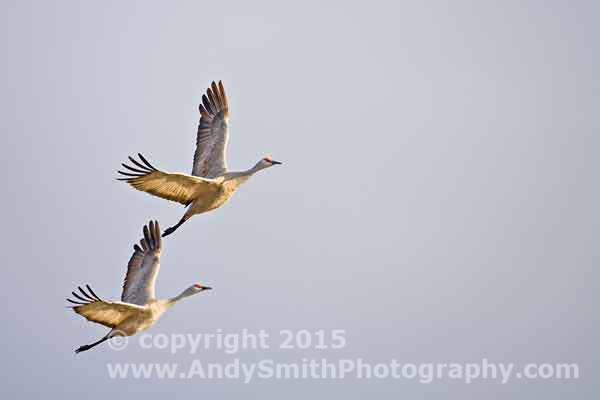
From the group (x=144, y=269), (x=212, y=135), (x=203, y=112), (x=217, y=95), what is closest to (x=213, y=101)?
(x=217, y=95)

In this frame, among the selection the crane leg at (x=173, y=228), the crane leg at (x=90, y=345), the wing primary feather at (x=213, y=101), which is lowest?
the crane leg at (x=90, y=345)

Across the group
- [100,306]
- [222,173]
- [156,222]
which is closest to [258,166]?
[222,173]

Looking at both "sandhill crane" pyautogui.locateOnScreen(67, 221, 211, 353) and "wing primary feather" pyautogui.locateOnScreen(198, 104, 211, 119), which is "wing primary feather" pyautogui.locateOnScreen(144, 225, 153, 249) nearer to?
"sandhill crane" pyautogui.locateOnScreen(67, 221, 211, 353)

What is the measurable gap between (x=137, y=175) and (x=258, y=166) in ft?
11.9

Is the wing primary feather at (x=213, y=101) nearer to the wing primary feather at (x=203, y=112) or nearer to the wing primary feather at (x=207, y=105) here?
the wing primary feather at (x=207, y=105)

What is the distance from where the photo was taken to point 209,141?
33000mm

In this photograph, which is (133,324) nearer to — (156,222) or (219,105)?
(156,222)

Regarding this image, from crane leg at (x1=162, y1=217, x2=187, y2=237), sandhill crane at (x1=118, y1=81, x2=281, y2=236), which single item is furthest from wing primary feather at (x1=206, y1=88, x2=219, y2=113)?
crane leg at (x1=162, y1=217, x2=187, y2=237)

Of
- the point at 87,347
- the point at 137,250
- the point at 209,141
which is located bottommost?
the point at 87,347

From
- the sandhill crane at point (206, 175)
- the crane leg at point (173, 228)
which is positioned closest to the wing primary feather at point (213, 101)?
the sandhill crane at point (206, 175)

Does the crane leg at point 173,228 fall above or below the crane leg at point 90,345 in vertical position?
above

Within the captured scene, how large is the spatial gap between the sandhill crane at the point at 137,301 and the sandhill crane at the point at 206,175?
2.77 feet

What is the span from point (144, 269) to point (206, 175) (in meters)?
2.62

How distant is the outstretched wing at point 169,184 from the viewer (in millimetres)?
29344
